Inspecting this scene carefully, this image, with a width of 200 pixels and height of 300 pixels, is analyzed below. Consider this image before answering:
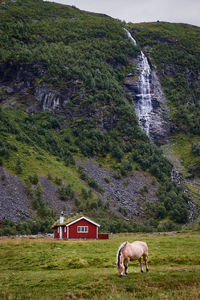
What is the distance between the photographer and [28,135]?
5281 inches

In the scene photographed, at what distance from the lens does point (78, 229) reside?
66.0m

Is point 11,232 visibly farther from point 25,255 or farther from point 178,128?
point 178,128

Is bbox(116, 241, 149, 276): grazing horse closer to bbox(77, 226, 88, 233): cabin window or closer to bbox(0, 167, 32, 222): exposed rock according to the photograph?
bbox(77, 226, 88, 233): cabin window

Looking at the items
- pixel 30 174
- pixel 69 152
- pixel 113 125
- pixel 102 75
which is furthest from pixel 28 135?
pixel 102 75

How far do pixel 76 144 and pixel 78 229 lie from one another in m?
81.2

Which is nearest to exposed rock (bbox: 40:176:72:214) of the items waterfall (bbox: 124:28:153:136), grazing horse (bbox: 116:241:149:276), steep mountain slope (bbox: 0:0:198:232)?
steep mountain slope (bbox: 0:0:198:232)

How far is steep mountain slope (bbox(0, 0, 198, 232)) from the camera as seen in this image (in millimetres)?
101838

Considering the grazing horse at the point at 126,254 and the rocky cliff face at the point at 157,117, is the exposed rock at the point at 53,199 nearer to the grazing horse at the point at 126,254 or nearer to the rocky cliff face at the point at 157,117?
the grazing horse at the point at 126,254

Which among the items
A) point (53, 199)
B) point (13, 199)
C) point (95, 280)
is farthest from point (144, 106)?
point (95, 280)

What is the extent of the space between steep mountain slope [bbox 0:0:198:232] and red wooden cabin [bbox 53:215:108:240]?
18446 millimetres

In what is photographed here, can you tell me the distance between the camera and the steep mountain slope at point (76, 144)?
10184cm

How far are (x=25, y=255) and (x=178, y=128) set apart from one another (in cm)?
16168

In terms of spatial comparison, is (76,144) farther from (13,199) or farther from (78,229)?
(78,229)

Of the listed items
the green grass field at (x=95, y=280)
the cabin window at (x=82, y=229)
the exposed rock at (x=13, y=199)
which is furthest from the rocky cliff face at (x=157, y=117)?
the green grass field at (x=95, y=280)
